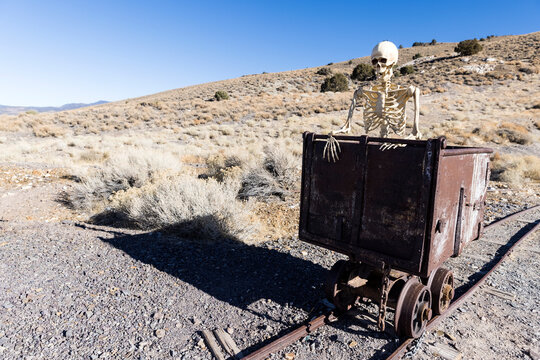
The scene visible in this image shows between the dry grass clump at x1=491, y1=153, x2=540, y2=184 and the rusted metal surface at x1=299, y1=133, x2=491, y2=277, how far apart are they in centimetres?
980

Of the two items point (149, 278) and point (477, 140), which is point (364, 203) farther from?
point (477, 140)

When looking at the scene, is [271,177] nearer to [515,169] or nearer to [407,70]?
[515,169]

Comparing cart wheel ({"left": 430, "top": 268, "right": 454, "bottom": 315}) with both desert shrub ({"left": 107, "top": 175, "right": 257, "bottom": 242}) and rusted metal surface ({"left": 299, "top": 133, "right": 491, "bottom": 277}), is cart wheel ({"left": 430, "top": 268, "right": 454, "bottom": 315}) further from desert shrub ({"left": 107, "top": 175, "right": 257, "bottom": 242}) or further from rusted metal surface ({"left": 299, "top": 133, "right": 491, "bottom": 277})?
desert shrub ({"left": 107, "top": 175, "right": 257, "bottom": 242})

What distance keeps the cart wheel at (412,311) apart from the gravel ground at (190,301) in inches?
7.5

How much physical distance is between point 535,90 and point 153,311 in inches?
1541

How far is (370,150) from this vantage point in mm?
3189

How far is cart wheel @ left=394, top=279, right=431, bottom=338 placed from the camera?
3232mm

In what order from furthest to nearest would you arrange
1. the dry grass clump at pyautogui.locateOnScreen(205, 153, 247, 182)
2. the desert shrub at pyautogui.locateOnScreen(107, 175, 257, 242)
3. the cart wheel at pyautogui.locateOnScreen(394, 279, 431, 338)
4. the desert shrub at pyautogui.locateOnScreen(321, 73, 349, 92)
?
the desert shrub at pyautogui.locateOnScreen(321, 73, 349, 92) < the dry grass clump at pyautogui.locateOnScreen(205, 153, 247, 182) < the desert shrub at pyautogui.locateOnScreen(107, 175, 257, 242) < the cart wheel at pyautogui.locateOnScreen(394, 279, 431, 338)

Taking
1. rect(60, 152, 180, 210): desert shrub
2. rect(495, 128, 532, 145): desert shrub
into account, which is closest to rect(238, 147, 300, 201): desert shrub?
rect(60, 152, 180, 210): desert shrub

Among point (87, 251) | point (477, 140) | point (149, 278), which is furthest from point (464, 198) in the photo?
point (477, 140)

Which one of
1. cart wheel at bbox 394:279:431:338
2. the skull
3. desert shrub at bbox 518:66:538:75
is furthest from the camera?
desert shrub at bbox 518:66:538:75

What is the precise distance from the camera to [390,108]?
408 cm

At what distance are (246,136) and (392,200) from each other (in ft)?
62.1

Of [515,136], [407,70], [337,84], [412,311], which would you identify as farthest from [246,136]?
[407,70]
